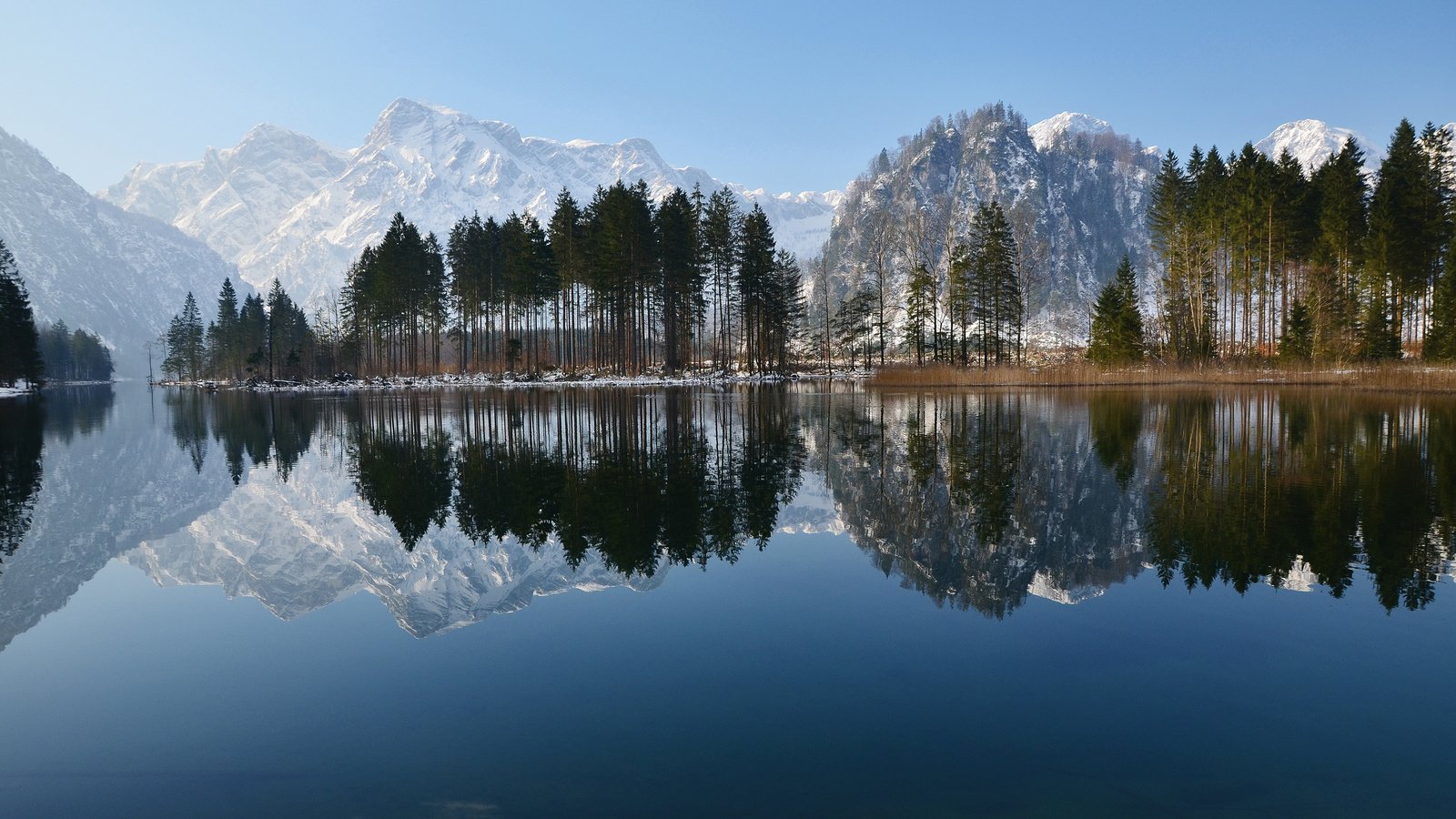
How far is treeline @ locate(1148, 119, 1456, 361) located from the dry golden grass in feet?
7.16

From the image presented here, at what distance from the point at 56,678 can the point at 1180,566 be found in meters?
10.8

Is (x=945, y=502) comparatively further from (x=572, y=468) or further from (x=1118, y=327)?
(x=1118, y=327)

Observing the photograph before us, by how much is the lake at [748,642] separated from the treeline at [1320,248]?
34428mm

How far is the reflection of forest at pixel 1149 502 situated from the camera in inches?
316

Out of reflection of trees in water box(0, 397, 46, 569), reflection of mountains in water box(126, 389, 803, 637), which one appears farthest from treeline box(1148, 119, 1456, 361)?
Answer: reflection of trees in water box(0, 397, 46, 569)

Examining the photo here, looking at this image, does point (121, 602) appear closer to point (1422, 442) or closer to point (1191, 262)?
point (1422, 442)

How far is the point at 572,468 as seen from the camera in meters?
16.2

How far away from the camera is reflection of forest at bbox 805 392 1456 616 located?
8.03 m

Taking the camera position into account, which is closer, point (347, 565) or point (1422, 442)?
point (347, 565)

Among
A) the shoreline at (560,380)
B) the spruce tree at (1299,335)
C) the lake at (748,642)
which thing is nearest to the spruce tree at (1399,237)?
the spruce tree at (1299,335)

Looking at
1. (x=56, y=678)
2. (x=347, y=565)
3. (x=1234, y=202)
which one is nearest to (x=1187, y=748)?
(x=56, y=678)

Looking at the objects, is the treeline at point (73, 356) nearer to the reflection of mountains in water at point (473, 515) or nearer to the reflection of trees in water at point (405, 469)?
the reflection of trees in water at point (405, 469)

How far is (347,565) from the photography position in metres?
9.55

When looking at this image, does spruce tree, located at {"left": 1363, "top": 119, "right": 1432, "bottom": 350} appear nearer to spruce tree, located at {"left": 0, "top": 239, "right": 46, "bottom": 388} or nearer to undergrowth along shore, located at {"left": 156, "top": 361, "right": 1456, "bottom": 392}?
undergrowth along shore, located at {"left": 156, "top": 361, "right": 1456, "bottom": 392}
